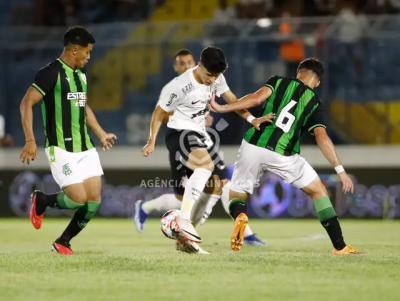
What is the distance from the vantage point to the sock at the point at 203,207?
A: 879 cm

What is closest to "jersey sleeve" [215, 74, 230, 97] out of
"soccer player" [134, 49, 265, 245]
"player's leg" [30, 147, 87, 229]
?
"soccer player" [134, 49, 265, 245]

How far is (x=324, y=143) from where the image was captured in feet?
24.8

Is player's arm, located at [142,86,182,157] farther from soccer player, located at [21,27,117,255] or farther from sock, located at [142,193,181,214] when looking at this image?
sock, located at [142,193,181,214]

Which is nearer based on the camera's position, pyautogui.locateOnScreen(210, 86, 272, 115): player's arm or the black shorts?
pyautogui.locateOnScreen(210, 86, 272, 115): player's arm

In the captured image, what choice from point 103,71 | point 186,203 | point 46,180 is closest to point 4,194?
point 46,180

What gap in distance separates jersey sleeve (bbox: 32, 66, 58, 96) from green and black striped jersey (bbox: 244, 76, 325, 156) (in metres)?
1.91

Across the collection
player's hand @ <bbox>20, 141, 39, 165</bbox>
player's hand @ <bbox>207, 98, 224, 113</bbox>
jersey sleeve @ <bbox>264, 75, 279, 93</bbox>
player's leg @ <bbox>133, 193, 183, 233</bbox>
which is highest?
A: jersey sleeve @ <bbox>264, 75, 279, 93</bbox>

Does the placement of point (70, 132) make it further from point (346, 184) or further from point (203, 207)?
point (346, 184)

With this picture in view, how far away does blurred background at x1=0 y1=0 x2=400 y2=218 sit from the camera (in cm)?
1420

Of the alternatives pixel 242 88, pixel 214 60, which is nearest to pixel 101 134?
pixel 214 60

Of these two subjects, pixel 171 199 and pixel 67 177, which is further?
pixel 171 199

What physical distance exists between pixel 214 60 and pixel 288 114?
87 cm

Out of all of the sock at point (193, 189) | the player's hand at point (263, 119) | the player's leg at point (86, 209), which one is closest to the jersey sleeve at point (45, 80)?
the player's leg at point (86, 209)

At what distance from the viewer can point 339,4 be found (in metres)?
16.6
